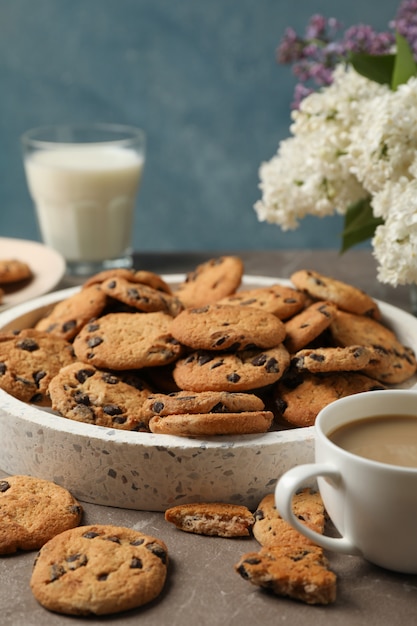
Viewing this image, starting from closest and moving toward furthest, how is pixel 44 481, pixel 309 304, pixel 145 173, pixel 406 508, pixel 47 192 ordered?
pixel 406 508 → pixel 44 481 → pixel 309 304 → pixel 47 192 → pixel 145 173

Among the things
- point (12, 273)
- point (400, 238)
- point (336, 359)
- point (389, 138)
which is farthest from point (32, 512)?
point (12, 273)

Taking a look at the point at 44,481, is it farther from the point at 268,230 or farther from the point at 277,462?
the point at 268,230

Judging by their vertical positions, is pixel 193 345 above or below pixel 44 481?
above

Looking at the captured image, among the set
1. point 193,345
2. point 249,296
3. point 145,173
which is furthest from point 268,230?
point 193,345

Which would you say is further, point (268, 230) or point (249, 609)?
point (268, 230)

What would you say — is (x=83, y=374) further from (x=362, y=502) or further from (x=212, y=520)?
(x=362, y=502)

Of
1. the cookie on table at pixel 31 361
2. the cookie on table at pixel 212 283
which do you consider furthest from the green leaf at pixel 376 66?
the cookie on table at pixel 31 361

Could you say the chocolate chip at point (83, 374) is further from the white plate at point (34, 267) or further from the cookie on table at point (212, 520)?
the white plate at point (34, 267)
